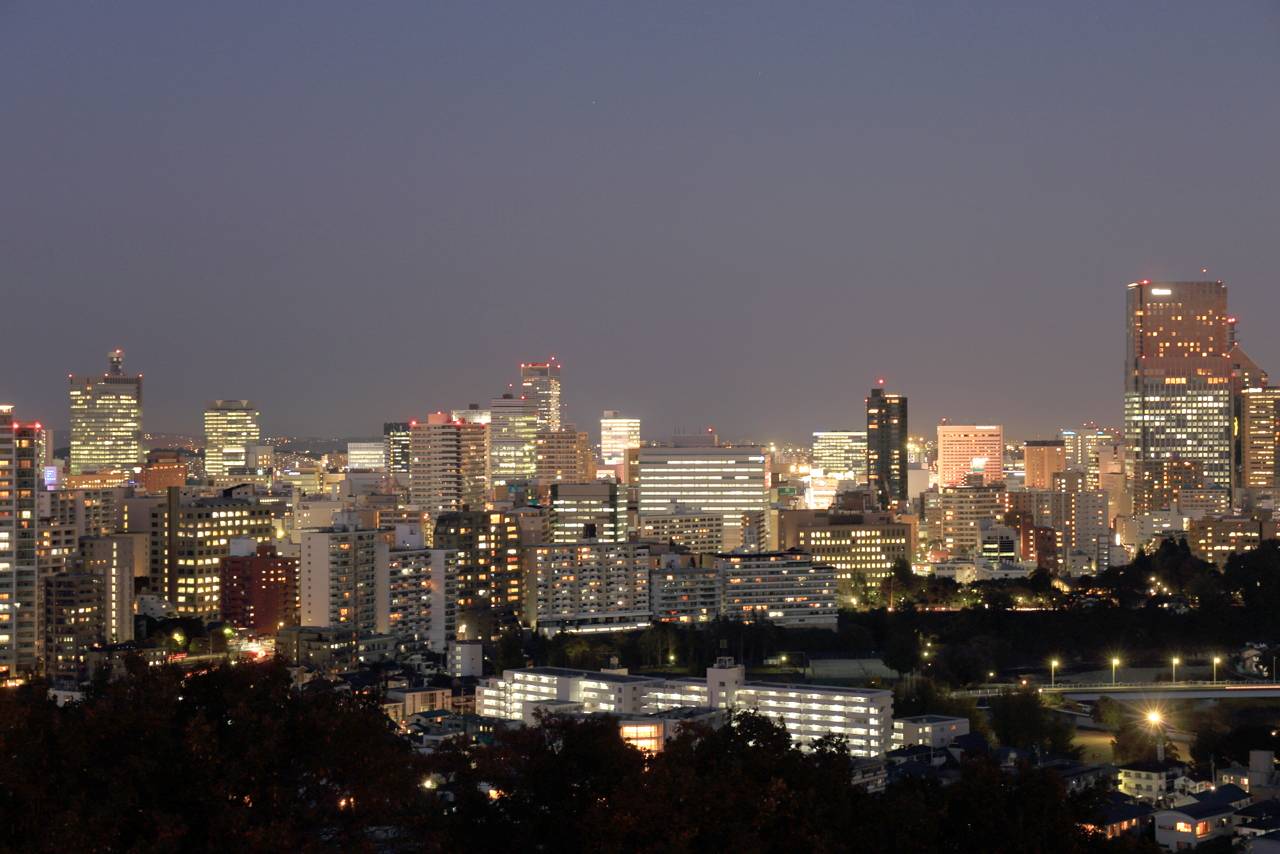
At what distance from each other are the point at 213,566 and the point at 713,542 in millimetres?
8793

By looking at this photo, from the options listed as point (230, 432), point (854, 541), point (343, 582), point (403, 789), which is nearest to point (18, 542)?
point (343, 582)

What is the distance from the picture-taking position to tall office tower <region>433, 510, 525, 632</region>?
2062 cm

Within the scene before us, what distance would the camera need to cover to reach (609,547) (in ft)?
69.7

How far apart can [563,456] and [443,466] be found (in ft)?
15.1

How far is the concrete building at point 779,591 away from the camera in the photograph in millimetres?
21094

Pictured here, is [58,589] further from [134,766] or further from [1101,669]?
[134,766]

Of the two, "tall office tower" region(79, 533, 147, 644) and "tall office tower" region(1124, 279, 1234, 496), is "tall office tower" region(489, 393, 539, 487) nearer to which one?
"tall office tower" region(1124, 279, 1234, 496)

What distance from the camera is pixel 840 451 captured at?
4556cm

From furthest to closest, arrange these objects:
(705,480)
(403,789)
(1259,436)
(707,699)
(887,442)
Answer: (1259,436)
(887,442)
(705,480)
(707,699)
(403,789)

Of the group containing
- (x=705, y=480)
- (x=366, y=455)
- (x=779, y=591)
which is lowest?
(x=779, y=591)

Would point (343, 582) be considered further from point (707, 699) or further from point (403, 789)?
point (403, 789)

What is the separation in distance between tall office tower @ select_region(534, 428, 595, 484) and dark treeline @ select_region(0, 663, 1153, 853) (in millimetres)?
31072

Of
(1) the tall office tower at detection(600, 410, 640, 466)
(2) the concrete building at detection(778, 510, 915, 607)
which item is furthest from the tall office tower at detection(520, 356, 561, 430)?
(2) the concrete building at detection(778, 510, 915, 607)

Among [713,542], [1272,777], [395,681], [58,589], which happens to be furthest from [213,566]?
[1272,777]
